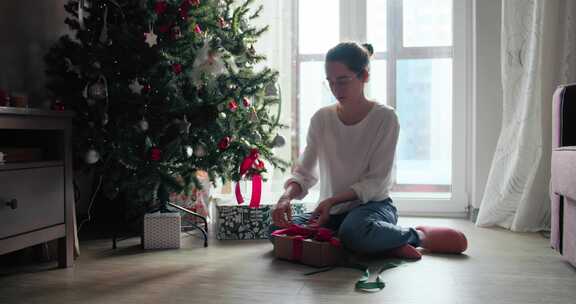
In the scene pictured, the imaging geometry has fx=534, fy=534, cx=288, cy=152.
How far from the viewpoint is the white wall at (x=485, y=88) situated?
2.69 m

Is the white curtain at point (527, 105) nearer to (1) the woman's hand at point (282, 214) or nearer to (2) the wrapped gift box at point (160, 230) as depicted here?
(1) the woman's hand at point (282, 214)

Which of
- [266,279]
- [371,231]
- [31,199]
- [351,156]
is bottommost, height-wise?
[266,279]

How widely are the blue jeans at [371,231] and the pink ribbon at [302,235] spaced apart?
0.18ft

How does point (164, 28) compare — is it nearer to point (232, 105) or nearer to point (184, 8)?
point (184, 8)

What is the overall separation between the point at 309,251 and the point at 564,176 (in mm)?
812

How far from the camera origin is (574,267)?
5.41 ft

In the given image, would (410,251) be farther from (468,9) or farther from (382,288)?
(468,9)

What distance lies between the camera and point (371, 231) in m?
1.70

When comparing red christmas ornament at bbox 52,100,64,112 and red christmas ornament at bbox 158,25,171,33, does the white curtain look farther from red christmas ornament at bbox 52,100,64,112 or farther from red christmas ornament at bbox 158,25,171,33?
red christmas ornament at bbox 52,100,64,112

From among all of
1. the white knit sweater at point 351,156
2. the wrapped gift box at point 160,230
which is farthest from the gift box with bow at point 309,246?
the wrapped gift box at point 160,230

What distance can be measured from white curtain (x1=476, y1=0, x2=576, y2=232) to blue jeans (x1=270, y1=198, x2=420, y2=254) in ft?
2.64

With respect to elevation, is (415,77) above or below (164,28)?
below

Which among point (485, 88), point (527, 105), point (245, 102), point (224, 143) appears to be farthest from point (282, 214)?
point (485, 88)

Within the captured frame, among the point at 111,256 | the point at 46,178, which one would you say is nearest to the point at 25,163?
the point at 46,178
